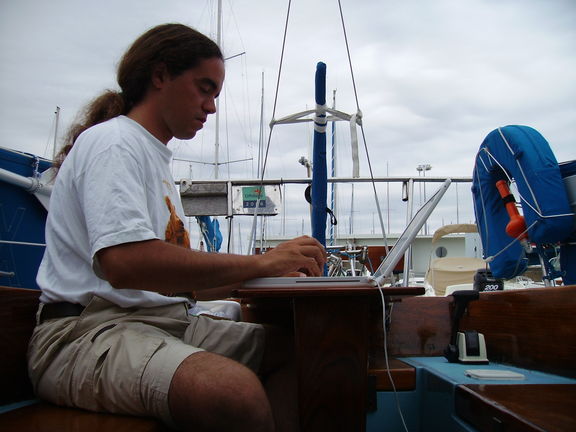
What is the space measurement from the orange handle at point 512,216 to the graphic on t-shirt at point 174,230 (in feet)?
11.0

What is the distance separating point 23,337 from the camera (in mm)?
1118

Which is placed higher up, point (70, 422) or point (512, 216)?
point (512, 216)

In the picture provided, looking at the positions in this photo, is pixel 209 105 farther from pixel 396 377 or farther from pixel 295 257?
pixel 396 377

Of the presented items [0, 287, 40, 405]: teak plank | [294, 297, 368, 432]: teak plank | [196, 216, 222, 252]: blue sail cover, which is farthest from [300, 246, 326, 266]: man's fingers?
[196, 216, 222, 252]: blue sail cover

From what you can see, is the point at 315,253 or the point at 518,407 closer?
the point at 518,407

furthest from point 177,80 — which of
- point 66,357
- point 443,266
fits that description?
point 443,266

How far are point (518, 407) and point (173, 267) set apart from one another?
813mm

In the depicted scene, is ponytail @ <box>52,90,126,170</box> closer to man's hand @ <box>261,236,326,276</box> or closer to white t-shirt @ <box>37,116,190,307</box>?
white t-shirt @ <box>37,116,190,307</box>

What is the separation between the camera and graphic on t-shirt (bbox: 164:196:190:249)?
1142mm

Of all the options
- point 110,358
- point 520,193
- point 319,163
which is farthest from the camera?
point 520,193

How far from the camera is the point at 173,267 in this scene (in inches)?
33.8

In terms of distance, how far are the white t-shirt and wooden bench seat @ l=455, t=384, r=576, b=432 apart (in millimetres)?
802

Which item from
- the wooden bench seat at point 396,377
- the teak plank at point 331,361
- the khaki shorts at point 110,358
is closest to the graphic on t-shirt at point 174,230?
the khaki shorts at point 110,358

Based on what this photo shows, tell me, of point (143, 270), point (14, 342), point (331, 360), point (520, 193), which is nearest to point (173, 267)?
point (143, 270)
